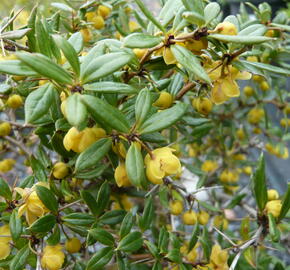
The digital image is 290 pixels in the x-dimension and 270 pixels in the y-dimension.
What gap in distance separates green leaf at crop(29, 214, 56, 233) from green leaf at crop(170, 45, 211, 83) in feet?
1.17

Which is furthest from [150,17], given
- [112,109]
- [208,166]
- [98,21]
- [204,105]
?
[208,166]

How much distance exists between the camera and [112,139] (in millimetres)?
604

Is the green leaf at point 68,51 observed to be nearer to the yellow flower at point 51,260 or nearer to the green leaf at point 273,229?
the yellow flower at point 51,260

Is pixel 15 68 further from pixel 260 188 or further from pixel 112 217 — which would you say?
pixel 260 188

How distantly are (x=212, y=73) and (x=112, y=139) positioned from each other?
20cm

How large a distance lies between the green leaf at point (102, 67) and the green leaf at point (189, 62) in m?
0.07

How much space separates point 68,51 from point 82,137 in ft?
0.44

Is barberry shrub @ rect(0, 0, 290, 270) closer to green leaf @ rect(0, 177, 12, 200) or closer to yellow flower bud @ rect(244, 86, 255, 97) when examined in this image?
green leaf @ rect(0, 177, 12, 200)

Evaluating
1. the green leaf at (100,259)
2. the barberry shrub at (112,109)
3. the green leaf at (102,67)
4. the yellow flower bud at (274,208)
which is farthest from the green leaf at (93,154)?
the yellow flower bud at (274,208)

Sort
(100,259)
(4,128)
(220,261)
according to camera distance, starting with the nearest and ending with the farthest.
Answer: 1. (100,259)
2. (220,261)
3. (4,128)

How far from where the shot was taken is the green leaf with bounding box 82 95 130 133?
503mm

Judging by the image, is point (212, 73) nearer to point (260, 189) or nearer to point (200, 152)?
point (260, 189)

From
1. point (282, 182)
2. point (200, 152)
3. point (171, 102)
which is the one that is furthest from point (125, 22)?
point (282, 182)

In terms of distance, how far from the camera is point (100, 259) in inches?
27.7
